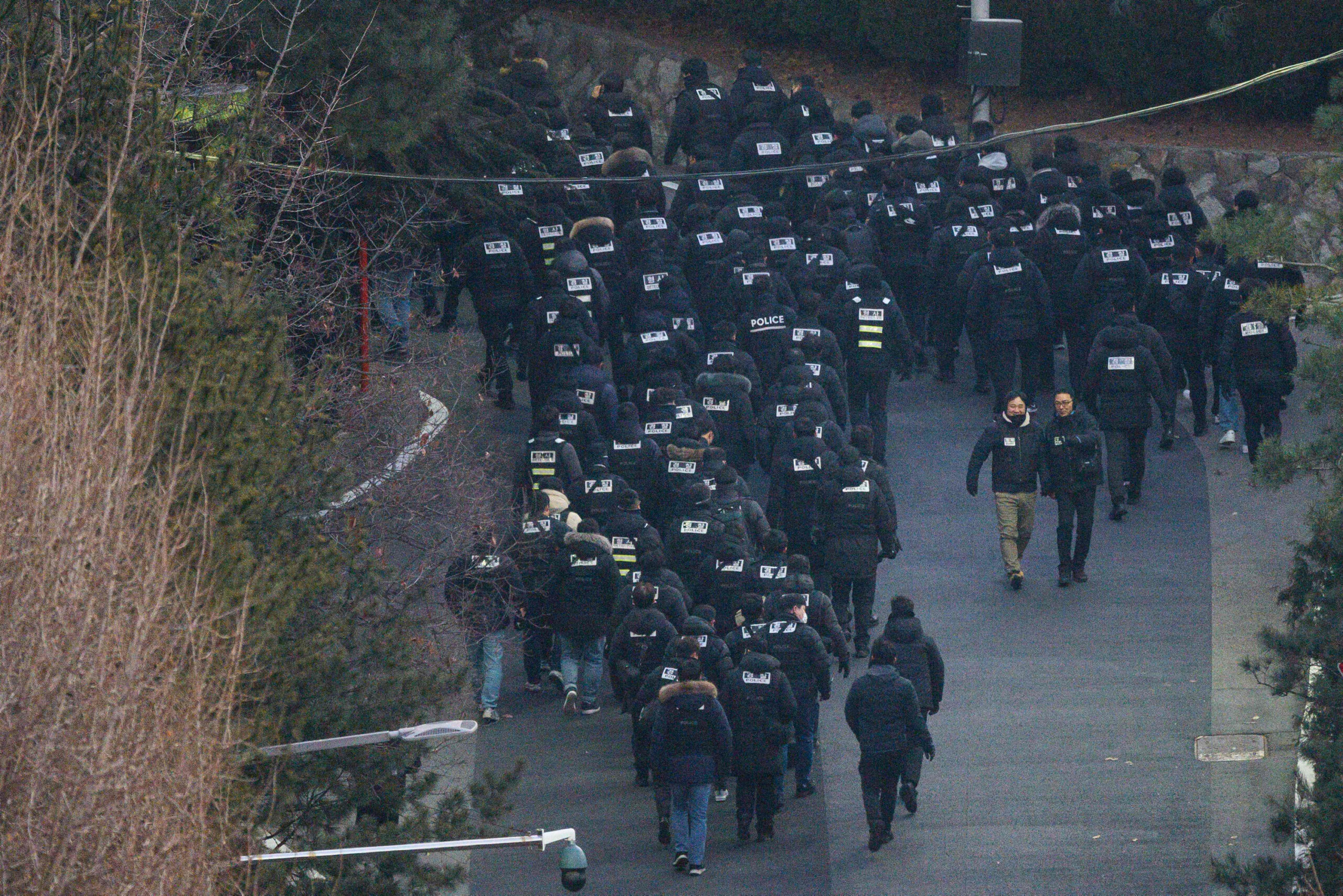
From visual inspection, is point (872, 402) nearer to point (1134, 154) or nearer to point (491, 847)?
point (1134, 154)

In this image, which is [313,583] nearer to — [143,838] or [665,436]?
[143,838]

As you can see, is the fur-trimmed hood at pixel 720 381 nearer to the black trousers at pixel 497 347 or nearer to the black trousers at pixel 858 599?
the black trousers at pixel 858 599

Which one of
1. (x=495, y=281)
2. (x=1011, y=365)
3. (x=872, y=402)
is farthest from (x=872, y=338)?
(x=495, y=281)

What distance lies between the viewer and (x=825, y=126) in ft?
85.3

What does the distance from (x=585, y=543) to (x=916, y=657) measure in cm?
297

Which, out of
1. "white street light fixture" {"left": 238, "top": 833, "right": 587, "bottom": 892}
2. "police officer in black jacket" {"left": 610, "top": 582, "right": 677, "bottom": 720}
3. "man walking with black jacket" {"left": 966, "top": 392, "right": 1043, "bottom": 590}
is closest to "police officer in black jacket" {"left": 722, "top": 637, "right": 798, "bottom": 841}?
"police officer in black jacket" {"left": 610, "top": 582, "right": 677, "bottom": 720}

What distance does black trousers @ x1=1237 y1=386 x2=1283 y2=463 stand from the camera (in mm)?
20047

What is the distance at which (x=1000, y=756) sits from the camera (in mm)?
16062

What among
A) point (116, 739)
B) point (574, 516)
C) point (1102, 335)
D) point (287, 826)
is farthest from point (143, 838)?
point (1102, 335)

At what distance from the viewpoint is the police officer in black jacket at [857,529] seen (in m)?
17.4

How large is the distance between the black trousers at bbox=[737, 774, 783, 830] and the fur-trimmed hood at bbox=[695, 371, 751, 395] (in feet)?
16.9

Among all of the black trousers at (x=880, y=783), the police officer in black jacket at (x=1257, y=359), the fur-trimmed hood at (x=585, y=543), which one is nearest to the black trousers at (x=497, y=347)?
the fur-trimmed hood at (x=585, y=543)

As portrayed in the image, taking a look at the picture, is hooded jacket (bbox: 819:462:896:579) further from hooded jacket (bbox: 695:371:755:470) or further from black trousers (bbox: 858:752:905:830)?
black trousers (bbox: 858:752:905:830)

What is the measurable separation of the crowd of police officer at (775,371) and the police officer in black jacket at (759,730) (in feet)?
0.06
